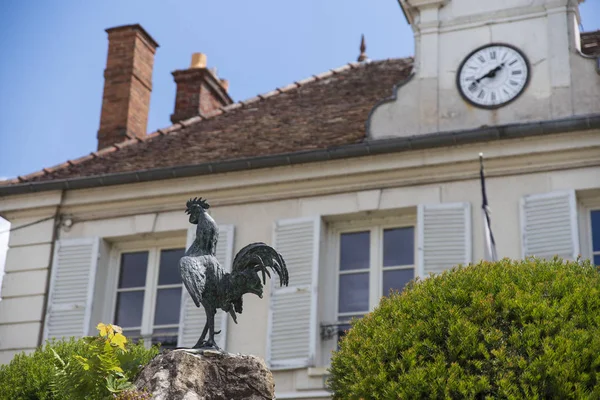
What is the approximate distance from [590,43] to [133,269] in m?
6.75

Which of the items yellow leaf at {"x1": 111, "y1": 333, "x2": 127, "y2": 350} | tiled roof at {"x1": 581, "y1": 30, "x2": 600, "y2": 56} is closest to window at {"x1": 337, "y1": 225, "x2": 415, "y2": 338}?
tiled roof at {"x1": 581, "y1": 30, "x2": 600, "y2": 56}

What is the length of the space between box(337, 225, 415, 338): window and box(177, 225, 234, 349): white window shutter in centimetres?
135

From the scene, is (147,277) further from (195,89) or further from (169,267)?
(195,89)

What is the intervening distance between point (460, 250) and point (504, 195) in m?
0.81

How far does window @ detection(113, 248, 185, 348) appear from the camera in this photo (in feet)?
48.9

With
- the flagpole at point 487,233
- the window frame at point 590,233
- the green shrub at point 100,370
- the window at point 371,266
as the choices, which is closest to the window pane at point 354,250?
the window at point 371,266

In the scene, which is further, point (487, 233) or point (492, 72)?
point (492, 72)

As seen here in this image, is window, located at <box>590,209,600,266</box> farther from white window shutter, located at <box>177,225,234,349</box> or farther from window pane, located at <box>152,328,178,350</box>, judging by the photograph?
window pane, located at <box>152,328,178,350</box>

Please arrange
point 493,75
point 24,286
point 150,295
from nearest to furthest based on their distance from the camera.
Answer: point 493,75 → point 150,295 → point 24,286

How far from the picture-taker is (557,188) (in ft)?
45.0

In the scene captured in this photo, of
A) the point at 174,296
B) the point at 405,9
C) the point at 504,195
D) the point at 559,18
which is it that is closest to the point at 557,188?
the point at 504,195

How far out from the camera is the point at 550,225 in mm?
13516

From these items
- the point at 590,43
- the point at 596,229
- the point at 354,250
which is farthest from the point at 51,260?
the point at 590,43

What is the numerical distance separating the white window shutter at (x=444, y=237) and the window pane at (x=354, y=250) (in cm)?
75
